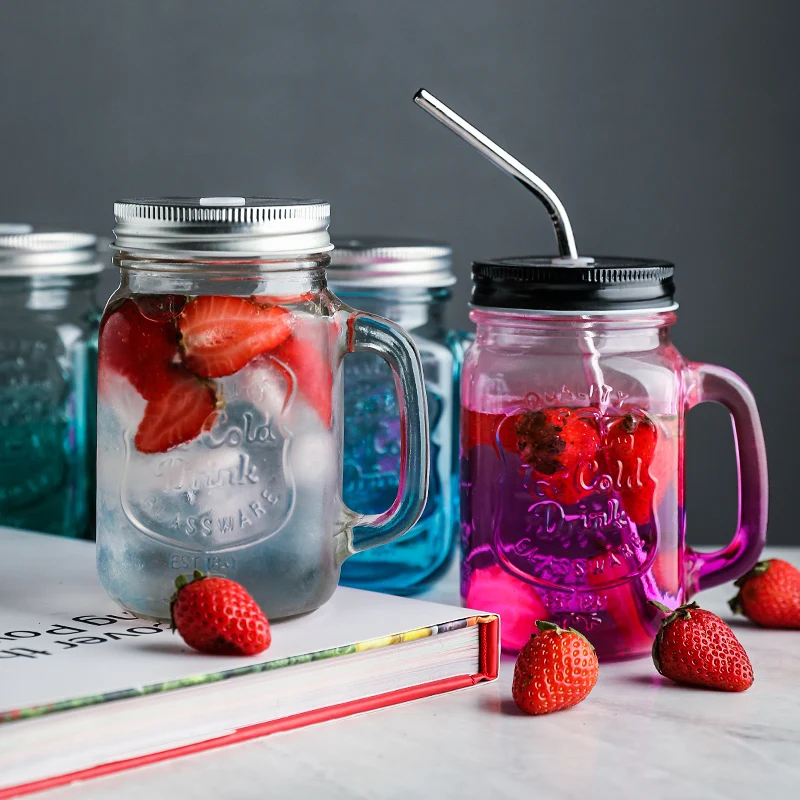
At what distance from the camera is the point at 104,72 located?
185 centimetres

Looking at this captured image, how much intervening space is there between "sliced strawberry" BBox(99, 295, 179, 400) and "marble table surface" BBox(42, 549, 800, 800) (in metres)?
0.25

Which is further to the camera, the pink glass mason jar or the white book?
the pink glass mason jar

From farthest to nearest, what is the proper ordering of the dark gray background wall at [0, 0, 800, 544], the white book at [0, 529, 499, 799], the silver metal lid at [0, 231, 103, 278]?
the dark gray background wall at [0, 0, 800, 544], the silver metal lid at [0, 231, 103, 278], the white book at [0, 529, 499, 799]

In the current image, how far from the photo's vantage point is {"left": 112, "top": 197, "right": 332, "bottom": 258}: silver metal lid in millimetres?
889

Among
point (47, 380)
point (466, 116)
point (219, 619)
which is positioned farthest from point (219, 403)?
point (466, 116)

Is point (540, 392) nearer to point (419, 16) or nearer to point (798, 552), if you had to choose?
point (798, 552)

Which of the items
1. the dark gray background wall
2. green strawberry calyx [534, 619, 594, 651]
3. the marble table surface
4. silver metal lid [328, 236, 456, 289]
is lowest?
the marble table surface

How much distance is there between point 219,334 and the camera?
89 cm

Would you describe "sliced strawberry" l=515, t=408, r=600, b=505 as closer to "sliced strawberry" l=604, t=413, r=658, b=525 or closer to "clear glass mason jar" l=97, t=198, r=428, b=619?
"sliced strawberry" l=604, t=413, r=658, b=525

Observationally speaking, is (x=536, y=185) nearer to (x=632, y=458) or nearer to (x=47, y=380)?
(x=632, y=458)

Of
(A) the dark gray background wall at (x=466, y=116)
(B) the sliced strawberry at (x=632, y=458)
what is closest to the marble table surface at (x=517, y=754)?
(B) the sliced strawberry at (x=632, y=458)

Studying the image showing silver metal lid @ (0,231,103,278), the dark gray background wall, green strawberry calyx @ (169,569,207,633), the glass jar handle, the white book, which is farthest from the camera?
the dark gray background wall

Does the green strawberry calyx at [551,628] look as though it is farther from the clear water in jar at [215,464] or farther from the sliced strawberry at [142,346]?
the sliced strawberry at [142,346]

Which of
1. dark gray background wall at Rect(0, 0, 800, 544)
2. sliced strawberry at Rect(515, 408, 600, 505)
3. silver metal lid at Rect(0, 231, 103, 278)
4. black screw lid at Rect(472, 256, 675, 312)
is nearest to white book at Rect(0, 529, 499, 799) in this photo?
sliced strawberry at Rect(515, 408, 600, 505)
